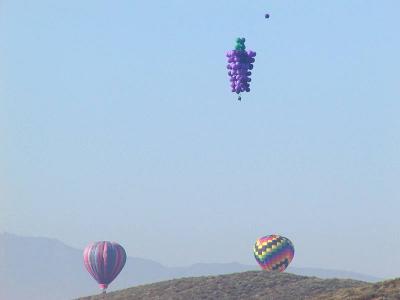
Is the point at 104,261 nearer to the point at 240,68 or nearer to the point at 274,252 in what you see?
the point at 274,252

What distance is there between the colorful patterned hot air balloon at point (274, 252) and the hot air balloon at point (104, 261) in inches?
711

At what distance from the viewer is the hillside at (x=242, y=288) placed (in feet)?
339

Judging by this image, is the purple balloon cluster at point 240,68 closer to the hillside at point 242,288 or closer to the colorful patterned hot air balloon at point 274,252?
the hillside at point 242,288

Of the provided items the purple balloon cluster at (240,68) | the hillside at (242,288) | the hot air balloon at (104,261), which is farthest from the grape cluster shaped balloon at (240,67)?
the hot air balloon at (104,261)

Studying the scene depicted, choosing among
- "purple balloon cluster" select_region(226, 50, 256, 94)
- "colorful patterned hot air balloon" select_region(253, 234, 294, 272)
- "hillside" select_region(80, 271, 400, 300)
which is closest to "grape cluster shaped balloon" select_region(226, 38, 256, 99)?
"purple balloon cluster" select_region(226, 50, 256, 94)

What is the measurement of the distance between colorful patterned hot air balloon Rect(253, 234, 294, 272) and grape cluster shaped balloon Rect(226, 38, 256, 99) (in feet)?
168

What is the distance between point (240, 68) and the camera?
7531 centimetres

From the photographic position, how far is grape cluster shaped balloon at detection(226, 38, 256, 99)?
7410 cm

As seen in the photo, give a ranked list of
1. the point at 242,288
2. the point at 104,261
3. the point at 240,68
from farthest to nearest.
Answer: the point at 104,261
the point at 242,288
the point at 240,68

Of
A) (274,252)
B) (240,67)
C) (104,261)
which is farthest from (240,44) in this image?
(104,261)

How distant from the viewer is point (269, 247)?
125m

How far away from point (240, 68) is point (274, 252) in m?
53.4

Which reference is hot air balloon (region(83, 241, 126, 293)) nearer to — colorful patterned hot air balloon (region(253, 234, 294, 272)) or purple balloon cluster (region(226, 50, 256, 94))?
colorful patterned hot air balloon (region(253, 234, 294, 272))

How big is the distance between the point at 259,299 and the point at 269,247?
2399 cm
